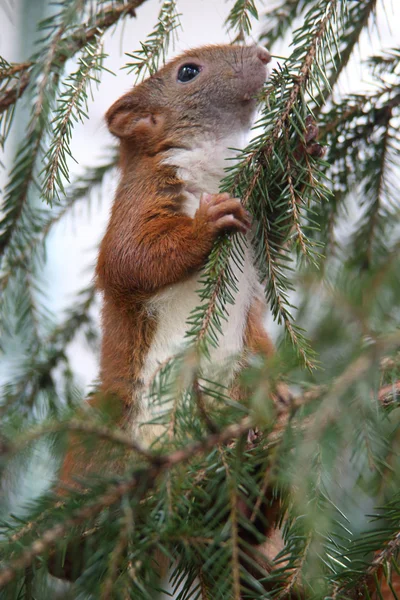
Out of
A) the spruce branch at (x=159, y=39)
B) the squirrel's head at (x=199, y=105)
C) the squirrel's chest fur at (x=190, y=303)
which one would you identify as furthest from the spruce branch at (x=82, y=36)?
the squirrel's head at (x=199, y=105)

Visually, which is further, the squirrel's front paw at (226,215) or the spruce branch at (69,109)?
the squirrel's front paw at (226,215)

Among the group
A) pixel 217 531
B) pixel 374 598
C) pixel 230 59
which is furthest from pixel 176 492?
pixel 230 59

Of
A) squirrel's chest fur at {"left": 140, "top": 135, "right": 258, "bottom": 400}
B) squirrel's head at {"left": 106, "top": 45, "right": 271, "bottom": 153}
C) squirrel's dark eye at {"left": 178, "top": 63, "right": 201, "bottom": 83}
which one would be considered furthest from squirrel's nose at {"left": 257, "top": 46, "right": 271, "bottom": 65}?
squirrel's chest fur at {"left": 140, "top": 135, "right": 258, "bottom": 400}

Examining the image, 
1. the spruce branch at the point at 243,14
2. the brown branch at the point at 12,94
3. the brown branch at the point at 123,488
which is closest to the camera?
the brown branch at the point at 123,488

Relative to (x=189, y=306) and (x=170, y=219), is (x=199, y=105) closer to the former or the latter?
(x=170, y=219)

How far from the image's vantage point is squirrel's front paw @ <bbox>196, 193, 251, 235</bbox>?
140 centimetres

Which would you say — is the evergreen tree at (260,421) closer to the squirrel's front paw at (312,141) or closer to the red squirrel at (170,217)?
the squirrel's front paw at (312,141)

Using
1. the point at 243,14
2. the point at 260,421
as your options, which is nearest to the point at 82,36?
the point at 243,14

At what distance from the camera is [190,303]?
1.81 meters

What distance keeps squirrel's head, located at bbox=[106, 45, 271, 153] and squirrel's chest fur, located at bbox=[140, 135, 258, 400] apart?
0.14m

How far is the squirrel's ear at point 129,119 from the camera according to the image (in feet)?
6.99

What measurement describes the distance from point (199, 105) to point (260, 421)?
1.61m

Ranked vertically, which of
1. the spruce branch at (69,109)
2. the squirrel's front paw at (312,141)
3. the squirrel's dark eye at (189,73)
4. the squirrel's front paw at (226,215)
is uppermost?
the squirrel's dark eye at (189,73)

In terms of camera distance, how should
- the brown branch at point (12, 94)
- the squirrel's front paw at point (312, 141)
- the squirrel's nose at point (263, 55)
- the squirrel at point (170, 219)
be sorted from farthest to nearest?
1. the squirrel's nose at point (263, 55)
2. the squirrel at point (170, 219)
3. the brown branch at point (12, 94)
4. the squirrel's front paw at point (312, 141)
